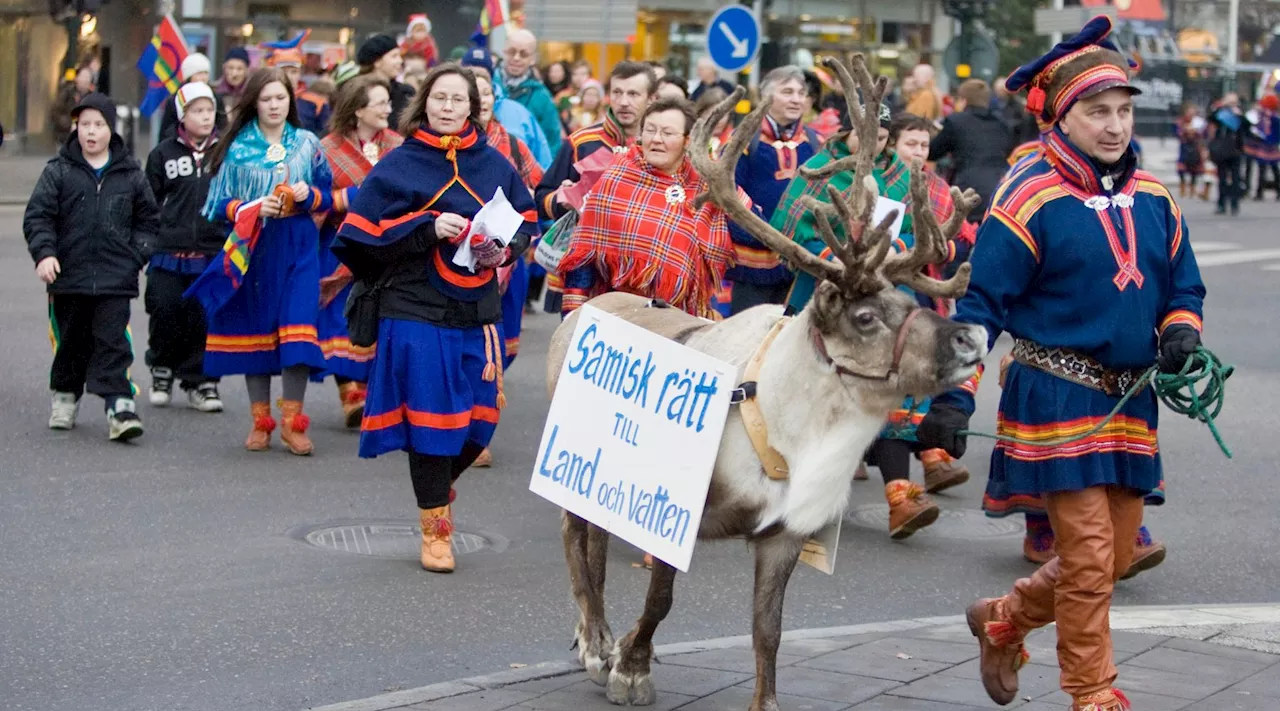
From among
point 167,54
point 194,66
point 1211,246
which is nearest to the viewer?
point 194,66

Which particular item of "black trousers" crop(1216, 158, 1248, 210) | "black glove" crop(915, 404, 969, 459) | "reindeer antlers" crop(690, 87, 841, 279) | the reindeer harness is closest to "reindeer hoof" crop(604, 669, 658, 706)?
the reindeer harness

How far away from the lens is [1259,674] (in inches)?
229

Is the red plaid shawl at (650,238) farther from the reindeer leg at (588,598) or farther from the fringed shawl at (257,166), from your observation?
the fringed shawl at (257,166)

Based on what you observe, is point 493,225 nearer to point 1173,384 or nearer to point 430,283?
point 430,283

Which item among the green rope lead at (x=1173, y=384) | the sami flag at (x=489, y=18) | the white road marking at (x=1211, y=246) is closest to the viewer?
the green rope lead at (x=1173, y=384)

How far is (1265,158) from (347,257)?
27.2 metres

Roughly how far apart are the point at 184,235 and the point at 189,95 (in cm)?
81

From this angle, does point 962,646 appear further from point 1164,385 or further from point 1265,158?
point 1265,158

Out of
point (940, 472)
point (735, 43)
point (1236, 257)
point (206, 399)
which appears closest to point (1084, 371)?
point (940, 472)

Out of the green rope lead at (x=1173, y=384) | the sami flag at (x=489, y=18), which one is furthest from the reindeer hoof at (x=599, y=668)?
the sami flag at (x=489, y=18)

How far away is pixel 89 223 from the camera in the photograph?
393 inches

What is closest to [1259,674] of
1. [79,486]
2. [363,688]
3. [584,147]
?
[363,688]

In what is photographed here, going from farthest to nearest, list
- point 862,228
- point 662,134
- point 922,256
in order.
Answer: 1. point 662,134
2. point 922,256
3. point 862,228

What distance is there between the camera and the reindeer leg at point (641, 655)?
5.59 m
